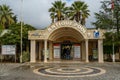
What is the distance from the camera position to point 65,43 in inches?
1388

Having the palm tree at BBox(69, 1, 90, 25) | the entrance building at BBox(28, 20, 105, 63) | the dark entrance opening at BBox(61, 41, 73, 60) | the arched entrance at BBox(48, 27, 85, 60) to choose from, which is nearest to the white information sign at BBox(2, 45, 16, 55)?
the entrance building at BBox(28, 20, 105, 63)

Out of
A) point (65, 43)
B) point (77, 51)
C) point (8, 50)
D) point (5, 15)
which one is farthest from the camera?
point (5, 15)

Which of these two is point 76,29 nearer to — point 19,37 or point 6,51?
point 19,37

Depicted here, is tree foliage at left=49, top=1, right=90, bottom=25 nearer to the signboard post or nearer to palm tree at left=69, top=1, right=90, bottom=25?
palm tree at left=69, top=1, right=90, bottom=25

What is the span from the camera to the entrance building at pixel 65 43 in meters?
29.2

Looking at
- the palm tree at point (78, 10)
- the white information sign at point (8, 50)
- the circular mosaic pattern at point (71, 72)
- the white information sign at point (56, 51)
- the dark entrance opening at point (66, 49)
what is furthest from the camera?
the palm tree at point (78, 10)

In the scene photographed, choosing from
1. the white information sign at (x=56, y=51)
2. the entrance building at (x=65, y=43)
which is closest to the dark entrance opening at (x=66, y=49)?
the entrance building at (x=65, y=43)

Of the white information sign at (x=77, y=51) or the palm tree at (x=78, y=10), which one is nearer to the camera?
the white information sign at (x=77, y=51)

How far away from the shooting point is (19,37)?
30.2 metres

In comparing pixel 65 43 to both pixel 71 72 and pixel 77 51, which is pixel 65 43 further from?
pixel 71 72

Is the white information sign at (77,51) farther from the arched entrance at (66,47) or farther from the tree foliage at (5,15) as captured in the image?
the tree foliage at (5,15)

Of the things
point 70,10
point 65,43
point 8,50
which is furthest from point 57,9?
point 8,50

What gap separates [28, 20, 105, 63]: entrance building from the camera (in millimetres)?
29156

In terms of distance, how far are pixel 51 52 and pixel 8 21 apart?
16659 mm
